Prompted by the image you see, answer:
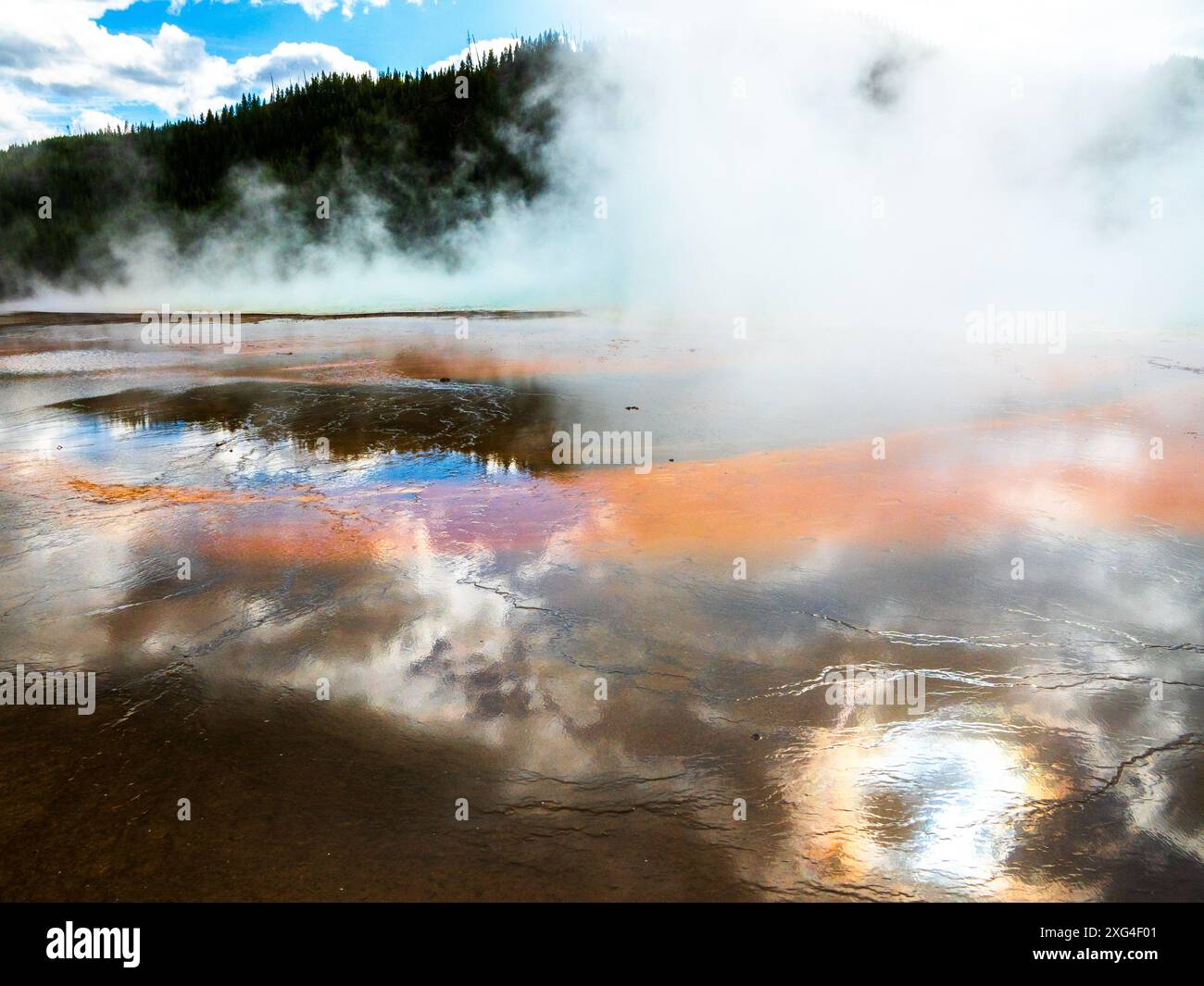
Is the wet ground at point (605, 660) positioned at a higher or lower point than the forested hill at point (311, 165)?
lower

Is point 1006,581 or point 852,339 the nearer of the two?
point 1006,581

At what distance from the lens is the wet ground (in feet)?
6.76

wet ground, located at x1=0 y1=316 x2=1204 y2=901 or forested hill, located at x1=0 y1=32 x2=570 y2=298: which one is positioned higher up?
forested hill, located at x1=0 y1=32 x2=570 y2=298

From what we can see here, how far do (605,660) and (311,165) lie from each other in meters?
34.7

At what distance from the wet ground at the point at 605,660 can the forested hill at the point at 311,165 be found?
1010 inches

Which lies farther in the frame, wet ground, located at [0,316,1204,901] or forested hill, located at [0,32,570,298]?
forested hill, located at [0,32,570,298]

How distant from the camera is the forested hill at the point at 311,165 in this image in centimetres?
3024

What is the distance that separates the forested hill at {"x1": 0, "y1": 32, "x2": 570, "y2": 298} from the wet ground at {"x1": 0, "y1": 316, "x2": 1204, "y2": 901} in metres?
25.6

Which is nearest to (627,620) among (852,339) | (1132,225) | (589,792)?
(589,792)

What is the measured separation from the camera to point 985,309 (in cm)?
1499

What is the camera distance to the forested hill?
30242 millimetres

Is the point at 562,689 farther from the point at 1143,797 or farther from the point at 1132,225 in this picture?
the point at 1132,225
